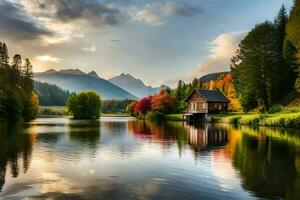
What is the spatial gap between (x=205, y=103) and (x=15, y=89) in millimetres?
56115

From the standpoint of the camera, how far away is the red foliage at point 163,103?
11062 centimetres

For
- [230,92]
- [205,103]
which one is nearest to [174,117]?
[205,103]

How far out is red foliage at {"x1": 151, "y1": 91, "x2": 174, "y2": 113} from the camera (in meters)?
111

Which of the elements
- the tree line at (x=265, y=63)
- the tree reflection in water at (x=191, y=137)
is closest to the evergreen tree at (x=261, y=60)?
the tree line at (x=265, y=63)

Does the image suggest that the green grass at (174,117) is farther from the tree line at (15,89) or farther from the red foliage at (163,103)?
the tree line at (15,89)

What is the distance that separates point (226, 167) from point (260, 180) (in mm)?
3459

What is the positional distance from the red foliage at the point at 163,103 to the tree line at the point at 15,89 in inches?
1527

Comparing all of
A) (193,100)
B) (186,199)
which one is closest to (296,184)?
(186,199)

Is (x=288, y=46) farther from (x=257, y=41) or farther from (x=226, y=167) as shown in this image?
(x=226, y=167)

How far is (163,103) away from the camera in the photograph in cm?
11100

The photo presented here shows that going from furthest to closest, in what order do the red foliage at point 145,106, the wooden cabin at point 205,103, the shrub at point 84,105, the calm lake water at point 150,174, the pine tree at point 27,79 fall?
the shrub at point 84,105 → the red foliage at point 145,106 → the pine tree at point 27,79 → the wooden cabin at point 205,103 → the calm lake water at point 150,174

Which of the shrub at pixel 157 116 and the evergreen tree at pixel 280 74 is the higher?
the evergreen tree at pixel 280 74

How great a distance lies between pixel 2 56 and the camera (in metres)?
105

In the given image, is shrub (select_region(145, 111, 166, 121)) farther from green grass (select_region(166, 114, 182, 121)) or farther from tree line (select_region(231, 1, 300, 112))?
tree line (select_region(231, 1, 300, 112))
